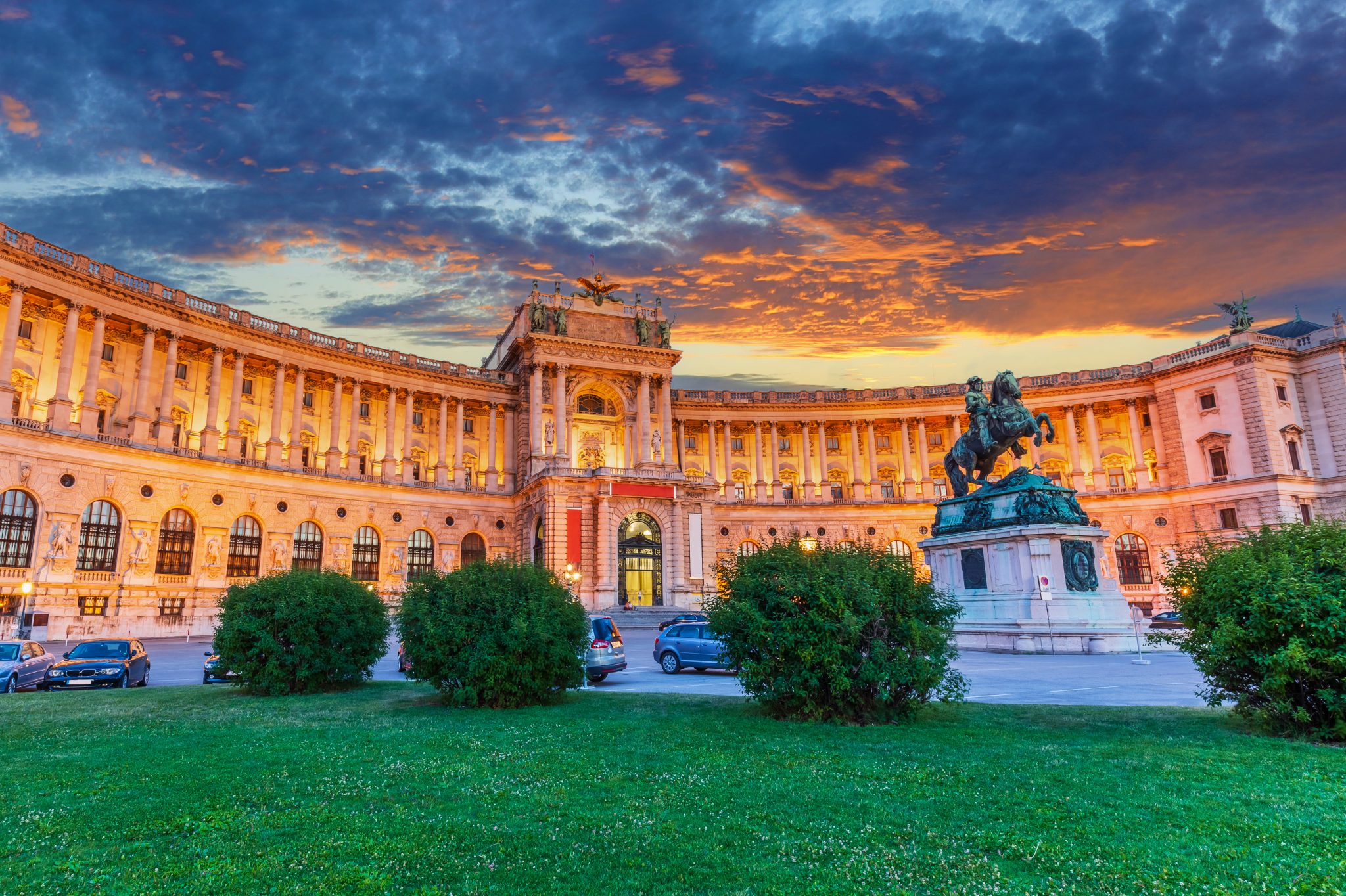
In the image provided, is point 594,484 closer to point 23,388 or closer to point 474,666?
point 23,388

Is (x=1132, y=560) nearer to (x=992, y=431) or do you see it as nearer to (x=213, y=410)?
(x=992, y=431)

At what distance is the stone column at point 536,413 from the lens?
189 feet

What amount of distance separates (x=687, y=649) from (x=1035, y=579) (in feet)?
39.5

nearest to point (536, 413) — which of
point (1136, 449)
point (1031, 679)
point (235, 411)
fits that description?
point (235, 411)

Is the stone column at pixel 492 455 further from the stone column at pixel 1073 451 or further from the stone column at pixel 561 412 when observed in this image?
the stone column at pixel 1073 451

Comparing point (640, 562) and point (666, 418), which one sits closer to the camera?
point (640, 562)

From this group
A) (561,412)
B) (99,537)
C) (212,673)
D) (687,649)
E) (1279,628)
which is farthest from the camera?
(561,412)

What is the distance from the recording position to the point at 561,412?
58406 millimetres

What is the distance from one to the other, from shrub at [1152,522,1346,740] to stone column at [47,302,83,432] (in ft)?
159

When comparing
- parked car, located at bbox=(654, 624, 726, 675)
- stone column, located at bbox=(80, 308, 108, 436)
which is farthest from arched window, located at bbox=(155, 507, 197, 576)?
parked car, located at bbox=(654, 624, 726, 675)

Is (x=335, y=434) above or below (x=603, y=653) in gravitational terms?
above

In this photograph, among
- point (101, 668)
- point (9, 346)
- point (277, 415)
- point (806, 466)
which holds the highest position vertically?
point (9, 346)

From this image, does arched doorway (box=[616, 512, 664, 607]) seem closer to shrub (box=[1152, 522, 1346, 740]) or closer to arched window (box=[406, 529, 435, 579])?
arched window (box=[406, 529, 435, 579])

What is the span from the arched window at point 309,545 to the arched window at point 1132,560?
2301 inches
